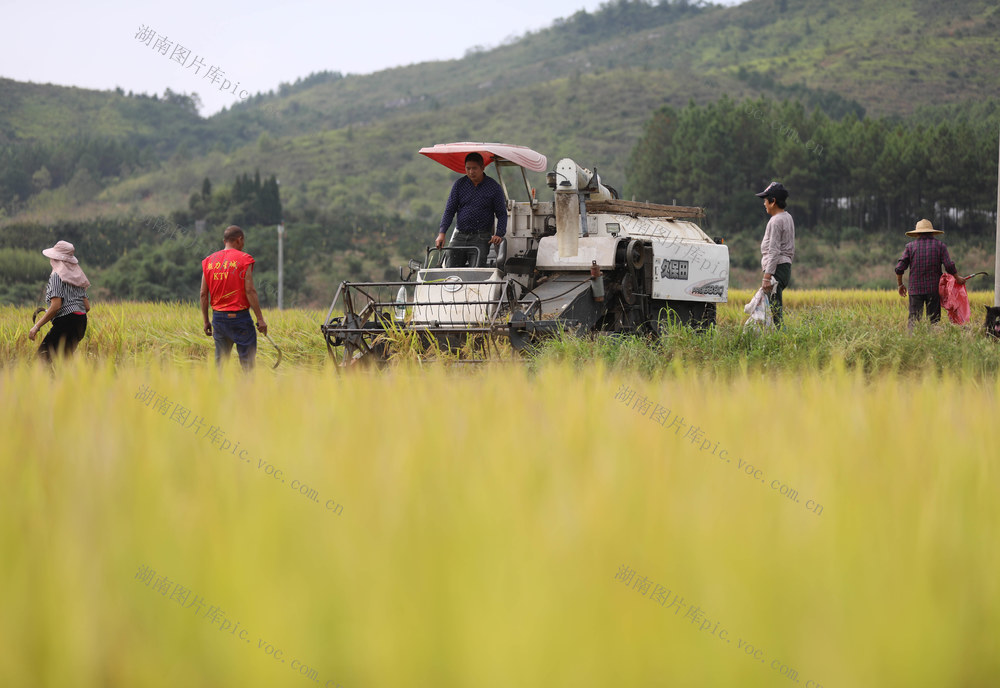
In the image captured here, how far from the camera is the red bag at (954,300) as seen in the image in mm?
11062

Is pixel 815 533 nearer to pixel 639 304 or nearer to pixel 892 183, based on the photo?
pixel 639 304

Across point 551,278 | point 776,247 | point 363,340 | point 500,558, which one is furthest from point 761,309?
Result: point 500,558

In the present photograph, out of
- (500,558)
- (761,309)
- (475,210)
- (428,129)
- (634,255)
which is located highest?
(428,129)

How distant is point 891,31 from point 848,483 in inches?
7753

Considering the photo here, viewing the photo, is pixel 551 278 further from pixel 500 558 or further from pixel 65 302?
pixel 500 558

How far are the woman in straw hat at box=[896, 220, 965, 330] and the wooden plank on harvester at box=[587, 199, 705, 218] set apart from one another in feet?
8.82

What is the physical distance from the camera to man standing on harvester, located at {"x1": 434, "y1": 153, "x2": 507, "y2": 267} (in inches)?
422

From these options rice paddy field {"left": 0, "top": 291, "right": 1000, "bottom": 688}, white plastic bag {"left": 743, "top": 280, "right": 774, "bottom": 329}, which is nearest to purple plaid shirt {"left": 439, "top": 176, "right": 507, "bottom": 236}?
white plastic bag {"left": 743, "top": 280, "right": 774, "bottom": 329}

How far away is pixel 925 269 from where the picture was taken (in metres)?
11.2

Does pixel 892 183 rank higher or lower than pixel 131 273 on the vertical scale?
higher

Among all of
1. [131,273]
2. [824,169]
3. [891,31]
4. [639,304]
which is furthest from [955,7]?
[639,304]

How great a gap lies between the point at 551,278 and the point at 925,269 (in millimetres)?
4610

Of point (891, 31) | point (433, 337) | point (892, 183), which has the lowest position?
point (433, 337)

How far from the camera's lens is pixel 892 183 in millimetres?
73750
